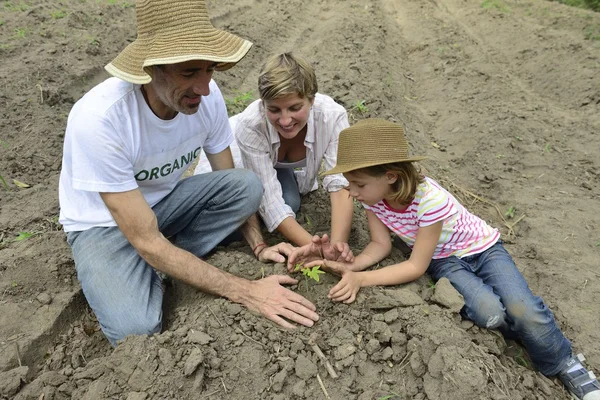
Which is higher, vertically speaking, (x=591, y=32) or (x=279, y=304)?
(x=279, y=304)

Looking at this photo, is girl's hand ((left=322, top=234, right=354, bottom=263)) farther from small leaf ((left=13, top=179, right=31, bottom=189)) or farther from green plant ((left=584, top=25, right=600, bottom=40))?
green plant ((left=584, top=25, right=600, bottom=40))

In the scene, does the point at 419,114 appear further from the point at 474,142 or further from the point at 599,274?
the point at 599,274

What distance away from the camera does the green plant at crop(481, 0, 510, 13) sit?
10266 millimetres

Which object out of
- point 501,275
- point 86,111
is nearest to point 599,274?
point 501,275

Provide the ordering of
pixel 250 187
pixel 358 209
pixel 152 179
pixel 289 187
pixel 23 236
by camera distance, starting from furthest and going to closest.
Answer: pixel 358 209 < pixel 289 187 < pixel 23 236 < pixel 250 187 < pixel 152 179

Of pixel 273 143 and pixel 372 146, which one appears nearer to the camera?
pixel 372 146

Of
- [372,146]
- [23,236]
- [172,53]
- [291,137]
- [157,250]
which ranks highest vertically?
[172,53]

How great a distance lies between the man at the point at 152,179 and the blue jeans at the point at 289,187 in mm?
667

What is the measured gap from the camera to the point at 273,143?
346cm

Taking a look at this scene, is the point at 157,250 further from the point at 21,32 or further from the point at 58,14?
the point at 58,14

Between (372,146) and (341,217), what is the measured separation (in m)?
0.87

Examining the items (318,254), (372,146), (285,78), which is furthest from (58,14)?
(372,146)

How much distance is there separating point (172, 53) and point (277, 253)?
1.38m

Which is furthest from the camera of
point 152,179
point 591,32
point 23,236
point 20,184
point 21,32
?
point 591,32
